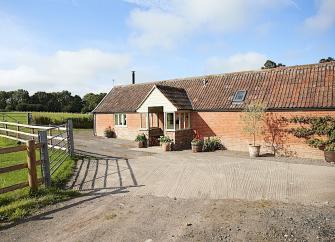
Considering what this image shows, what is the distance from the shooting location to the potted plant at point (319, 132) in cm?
1607

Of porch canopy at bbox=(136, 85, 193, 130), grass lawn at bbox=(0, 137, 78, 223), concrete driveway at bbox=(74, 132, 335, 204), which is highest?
porch canopy at bbox=(136, 85, 193, 130)

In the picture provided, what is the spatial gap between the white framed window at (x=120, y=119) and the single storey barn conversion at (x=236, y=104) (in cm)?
21

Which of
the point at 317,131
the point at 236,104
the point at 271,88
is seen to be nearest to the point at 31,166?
the point at 236,104

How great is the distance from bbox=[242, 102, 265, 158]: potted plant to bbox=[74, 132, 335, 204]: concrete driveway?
83 centimetres

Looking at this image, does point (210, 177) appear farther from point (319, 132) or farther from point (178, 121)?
point (178, 121)

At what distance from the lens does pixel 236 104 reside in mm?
20578

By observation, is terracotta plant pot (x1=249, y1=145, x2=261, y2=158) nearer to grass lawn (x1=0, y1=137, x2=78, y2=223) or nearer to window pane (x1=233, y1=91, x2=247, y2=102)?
window pane (x1=233, y1=91, x2=247, y2=102)

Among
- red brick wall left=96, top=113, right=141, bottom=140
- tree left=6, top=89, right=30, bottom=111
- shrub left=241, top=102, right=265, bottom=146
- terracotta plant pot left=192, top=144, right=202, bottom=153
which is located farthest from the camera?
tree left=6, top=89, right=30, bottom=111

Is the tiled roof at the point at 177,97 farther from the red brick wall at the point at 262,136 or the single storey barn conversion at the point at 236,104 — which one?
the red brick wall at the point at 262,136

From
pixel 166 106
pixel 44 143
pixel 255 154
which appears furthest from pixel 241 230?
pixel 166 106

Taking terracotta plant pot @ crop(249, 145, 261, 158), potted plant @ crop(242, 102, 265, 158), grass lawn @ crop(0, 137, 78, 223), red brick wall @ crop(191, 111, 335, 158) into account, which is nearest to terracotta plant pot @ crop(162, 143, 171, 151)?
red brick wall @ crop(191, 111, 335, 158)

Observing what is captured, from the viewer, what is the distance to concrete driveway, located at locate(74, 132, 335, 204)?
10.1 meters

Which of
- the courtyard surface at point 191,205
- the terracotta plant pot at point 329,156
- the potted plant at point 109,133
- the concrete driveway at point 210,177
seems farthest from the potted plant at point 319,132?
the potted plant at point 109,133

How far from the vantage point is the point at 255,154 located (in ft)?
58.6
